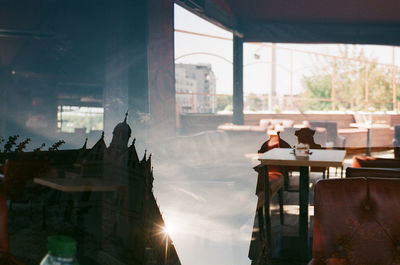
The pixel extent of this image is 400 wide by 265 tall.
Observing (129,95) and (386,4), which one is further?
(386,4)

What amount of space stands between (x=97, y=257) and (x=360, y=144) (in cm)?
854

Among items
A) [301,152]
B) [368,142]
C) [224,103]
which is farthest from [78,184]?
[368,142]

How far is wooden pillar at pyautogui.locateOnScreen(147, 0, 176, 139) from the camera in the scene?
3.74 m

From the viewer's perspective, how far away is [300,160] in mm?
3373

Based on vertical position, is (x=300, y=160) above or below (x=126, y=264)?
above

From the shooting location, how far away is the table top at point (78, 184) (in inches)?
111

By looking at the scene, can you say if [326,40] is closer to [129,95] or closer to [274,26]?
A: [274,26]

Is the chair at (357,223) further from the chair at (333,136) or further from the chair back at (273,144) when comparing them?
the chair at (333,136)

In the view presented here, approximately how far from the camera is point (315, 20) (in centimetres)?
955

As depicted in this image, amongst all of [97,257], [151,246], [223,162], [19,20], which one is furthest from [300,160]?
[223,162]

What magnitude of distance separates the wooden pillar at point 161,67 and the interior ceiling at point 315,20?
3.93 meters

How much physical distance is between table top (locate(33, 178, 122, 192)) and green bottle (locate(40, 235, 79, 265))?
7.12 ft

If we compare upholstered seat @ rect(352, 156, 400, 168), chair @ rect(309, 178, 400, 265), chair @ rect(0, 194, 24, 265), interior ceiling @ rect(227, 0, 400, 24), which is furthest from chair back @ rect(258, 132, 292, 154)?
interior ceiling @ rect(227, 0, 400, 24)

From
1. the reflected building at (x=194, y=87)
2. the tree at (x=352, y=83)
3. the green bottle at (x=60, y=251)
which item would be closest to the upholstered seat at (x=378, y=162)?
the reflected building at (x=194, y=87)
